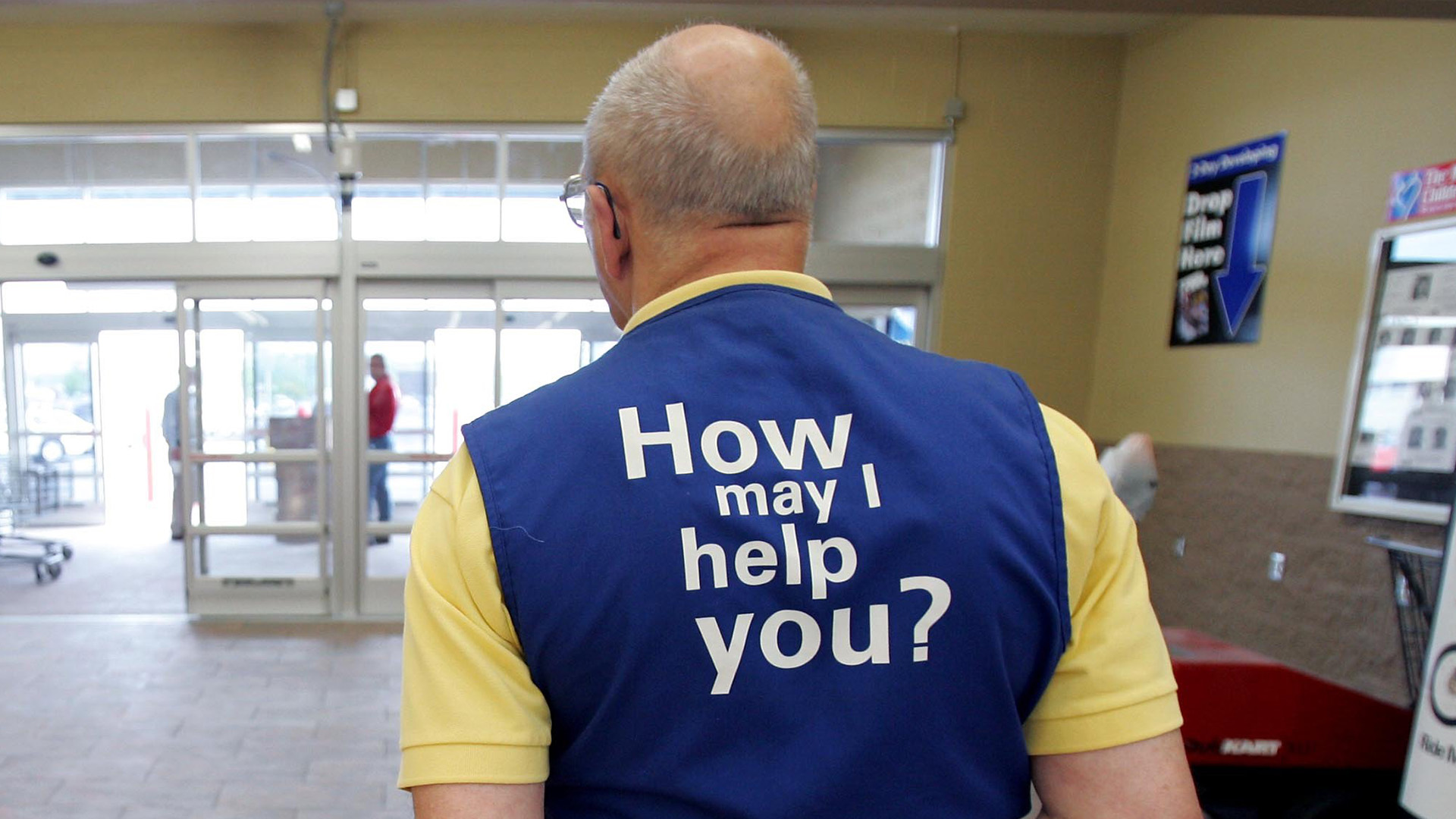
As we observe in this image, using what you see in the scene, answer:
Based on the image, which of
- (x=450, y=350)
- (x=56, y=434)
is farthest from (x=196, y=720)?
(x=56, y=434)

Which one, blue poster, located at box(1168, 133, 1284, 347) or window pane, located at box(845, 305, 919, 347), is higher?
blue poster, located at box(1168, 133, 1284, 347)

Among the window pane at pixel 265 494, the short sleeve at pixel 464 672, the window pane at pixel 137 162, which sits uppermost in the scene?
the window pane at pixel 137 162

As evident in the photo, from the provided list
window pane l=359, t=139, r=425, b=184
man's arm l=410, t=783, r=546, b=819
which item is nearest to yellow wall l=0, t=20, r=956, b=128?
window pane l=359, t=139, r=425, b=184

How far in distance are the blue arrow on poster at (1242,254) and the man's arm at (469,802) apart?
4.22 metres

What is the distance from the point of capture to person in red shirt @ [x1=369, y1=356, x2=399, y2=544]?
4719mm

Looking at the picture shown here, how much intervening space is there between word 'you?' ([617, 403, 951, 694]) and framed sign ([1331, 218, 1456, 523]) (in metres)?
3.26

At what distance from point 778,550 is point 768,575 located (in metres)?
0.02

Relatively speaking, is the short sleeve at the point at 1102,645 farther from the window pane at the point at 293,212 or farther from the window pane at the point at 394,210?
the window pane at the point at 293,212

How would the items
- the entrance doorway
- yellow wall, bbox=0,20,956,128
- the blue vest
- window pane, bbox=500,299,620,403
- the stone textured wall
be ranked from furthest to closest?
the entrance doorway → window pane, bbox=500,299,620,403 → yellow wall, bbox=0,20,956,128 → the stone textured wall → the blue vest

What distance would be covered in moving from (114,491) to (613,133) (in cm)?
1141

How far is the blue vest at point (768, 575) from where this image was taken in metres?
0.54

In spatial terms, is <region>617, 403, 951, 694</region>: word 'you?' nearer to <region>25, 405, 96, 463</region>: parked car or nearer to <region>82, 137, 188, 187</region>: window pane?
<region>82, 137, 188, 187</region>: window pane

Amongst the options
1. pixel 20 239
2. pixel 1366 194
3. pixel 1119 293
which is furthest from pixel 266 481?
pixel 1366 194

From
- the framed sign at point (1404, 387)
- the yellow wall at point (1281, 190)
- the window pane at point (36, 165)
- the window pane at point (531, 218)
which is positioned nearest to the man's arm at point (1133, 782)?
the framed sign at point (1404, 387)
